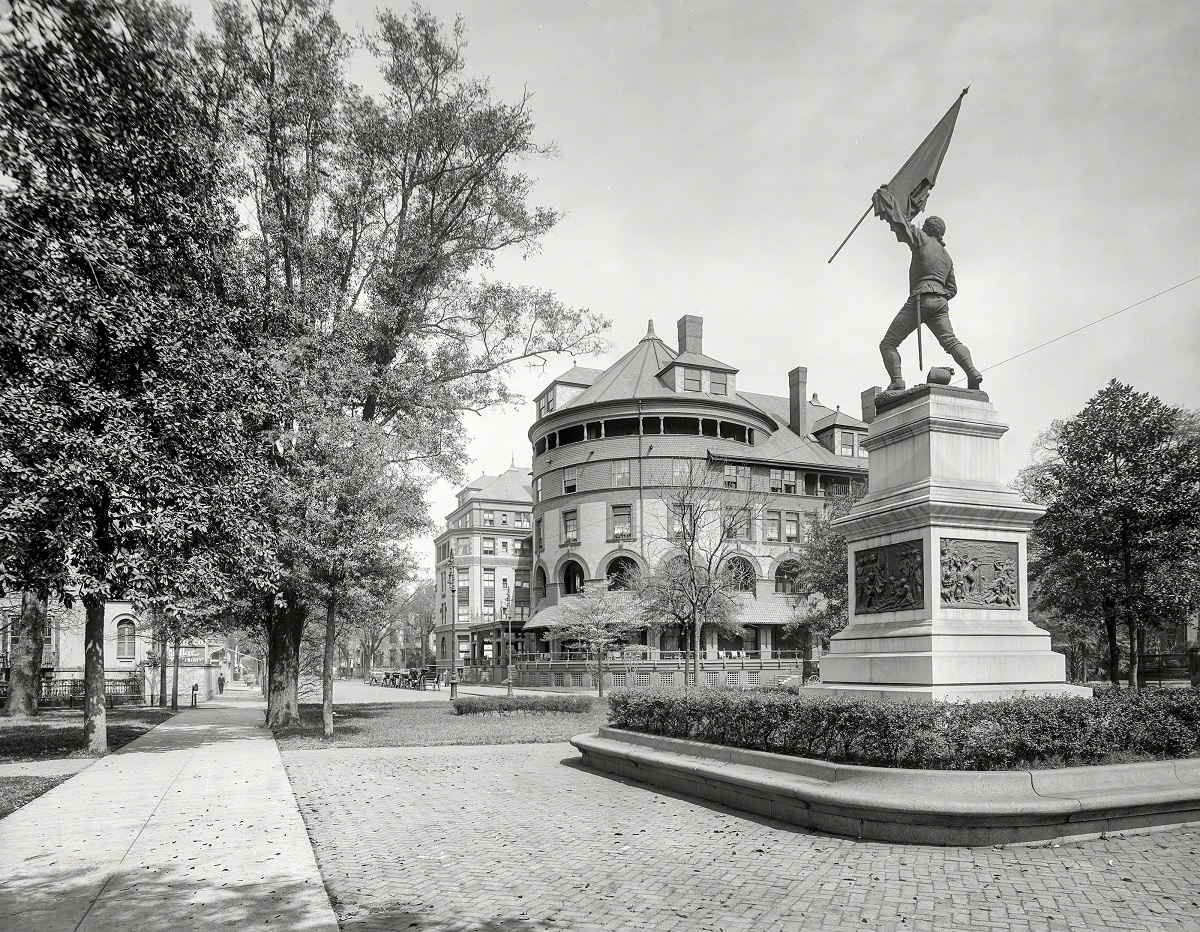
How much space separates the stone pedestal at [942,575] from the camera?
10023 mm

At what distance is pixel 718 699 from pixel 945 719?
3.59m

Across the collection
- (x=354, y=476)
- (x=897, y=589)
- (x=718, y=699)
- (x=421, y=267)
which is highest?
(x=421, y=267)

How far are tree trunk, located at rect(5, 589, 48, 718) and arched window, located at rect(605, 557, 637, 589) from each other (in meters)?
27.2

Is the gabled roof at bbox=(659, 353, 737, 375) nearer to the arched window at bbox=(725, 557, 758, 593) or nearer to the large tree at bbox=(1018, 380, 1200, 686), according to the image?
the arched window at bbox=(725, 557, 758, 593)

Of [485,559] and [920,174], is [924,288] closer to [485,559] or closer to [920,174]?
[920,174]

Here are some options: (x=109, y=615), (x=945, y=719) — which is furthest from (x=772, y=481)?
(x=945, y=719)

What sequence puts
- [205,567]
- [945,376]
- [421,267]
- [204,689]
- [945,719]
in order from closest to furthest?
[945,719] < [945,376] < [205,567] < [421,267] < [204,689]

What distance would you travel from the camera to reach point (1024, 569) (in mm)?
11000

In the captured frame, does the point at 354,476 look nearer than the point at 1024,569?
No

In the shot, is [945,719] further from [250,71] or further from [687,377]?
[687,377]

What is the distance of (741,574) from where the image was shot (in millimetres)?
44469

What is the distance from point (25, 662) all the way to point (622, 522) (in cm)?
3256

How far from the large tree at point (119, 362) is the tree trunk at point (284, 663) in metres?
6.19

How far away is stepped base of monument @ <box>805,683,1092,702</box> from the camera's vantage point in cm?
965
